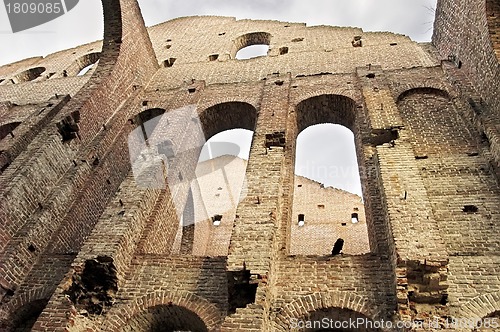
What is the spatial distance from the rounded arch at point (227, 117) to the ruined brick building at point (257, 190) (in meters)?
0.05

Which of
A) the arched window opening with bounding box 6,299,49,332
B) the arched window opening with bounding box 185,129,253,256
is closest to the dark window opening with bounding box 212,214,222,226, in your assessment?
the arched window opening with bounding box 185,129,253,256

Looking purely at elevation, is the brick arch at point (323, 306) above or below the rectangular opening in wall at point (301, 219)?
below

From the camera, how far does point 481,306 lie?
5254 mm

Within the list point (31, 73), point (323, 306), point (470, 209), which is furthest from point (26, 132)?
point (470, 209)

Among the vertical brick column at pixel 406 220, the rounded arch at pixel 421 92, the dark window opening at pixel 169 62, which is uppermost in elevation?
the dark window opening at pixel 169 62

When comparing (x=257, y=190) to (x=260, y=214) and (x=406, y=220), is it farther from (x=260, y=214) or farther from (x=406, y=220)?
(x=406, y=220)

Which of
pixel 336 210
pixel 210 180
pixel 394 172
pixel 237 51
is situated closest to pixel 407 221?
pixel 394 172

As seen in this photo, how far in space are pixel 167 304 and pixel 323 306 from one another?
6.97 feet

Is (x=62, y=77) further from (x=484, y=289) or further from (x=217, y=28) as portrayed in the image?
(x=484, y=289)

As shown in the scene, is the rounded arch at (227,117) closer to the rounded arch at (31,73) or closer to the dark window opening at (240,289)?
the dark window opening at (240,289)

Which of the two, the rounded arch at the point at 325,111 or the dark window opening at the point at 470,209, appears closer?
the dark window opening at the point at 470,209

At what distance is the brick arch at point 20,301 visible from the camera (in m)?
6.43

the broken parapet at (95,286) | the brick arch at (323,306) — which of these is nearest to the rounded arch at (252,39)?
the broken parapet at (95,286)

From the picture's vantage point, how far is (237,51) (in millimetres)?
16172
